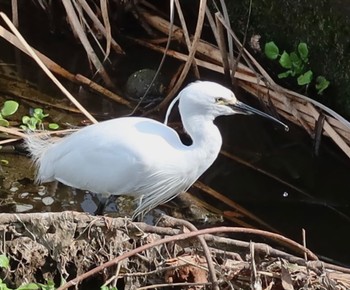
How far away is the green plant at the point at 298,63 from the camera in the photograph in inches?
142

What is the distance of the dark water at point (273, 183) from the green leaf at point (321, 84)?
0.67 feet

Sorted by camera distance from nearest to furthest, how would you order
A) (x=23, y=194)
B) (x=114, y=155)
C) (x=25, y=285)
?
(x=25, y=285) < (x=114, y=155) < (x=23, y=194)

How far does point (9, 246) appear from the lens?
2365 millimetres

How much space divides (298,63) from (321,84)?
142mm

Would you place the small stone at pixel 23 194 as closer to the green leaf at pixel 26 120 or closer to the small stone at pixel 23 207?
the small stone at pixel 23 207

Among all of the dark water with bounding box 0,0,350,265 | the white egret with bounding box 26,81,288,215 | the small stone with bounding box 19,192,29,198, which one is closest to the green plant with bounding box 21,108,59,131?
the dark water with bounding box 0,0,350,265

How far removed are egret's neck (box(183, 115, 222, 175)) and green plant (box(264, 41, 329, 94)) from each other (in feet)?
3.00

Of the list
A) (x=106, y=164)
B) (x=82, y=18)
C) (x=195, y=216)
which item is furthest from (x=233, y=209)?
(x=82, y=18)

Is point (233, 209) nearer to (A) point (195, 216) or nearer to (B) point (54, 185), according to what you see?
(A) point (195, 216)

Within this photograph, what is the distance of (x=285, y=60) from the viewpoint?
12.0 ft

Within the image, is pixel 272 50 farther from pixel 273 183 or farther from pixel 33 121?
pixel 33 121

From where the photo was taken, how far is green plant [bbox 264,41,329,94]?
361cm

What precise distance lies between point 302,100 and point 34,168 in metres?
1.14

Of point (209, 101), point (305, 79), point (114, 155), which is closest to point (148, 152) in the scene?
point (114, 155)
